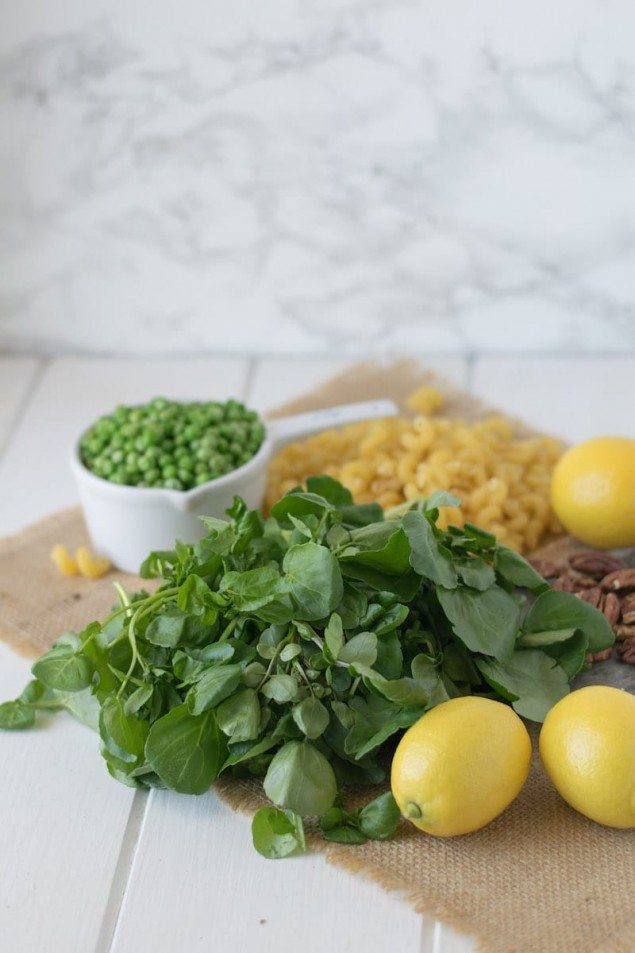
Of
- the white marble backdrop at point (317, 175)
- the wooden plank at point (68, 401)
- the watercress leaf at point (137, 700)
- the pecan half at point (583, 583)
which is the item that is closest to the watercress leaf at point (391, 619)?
the watercress leaf at point (137, 700)

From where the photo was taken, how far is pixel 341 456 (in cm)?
160

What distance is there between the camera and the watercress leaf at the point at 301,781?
3.36 ft

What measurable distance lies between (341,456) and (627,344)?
572 mm

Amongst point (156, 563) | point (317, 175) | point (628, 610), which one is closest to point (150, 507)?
point (156, 563)

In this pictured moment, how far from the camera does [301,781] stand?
1.03 meters

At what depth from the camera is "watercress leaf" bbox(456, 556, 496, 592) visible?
1.12 m

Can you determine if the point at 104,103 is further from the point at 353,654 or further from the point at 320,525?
the point at 353,654

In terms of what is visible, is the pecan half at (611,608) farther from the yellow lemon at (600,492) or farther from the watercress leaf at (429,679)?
the watercress leaf at (429,679)

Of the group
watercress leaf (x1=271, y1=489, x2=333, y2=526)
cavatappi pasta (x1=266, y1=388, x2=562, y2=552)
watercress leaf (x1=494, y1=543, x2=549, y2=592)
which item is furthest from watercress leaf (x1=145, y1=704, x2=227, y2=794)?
cavatappi pasta (x1=266, y1=388, x2=562, y2=552)

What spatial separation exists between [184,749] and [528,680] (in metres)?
0.32

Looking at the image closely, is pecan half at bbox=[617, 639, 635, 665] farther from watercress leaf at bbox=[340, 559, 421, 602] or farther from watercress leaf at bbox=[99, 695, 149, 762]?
watercress leaf at bbox=[99, 695, 149, 762]

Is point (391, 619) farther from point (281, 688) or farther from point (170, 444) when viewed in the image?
point (170, 444)

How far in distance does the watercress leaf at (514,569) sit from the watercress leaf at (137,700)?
350 millimetres

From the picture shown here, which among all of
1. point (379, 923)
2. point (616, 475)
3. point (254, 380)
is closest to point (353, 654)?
point (379, 923)
